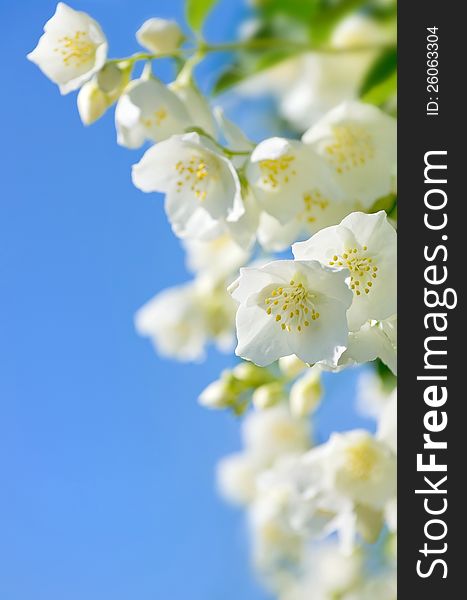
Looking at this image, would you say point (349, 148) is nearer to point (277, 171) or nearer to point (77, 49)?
point (277, 171)

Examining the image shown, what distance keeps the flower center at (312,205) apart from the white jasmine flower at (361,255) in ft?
0.49

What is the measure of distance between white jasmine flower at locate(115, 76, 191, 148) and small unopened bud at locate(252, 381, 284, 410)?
375 mm

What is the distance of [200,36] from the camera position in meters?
1.06

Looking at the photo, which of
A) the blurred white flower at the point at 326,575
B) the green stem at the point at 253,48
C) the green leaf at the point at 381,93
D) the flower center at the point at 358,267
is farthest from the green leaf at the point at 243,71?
the blurred white flower at the point at 326,575

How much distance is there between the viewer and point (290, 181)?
859 millimetres

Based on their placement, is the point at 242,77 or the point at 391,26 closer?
the point at 242,77

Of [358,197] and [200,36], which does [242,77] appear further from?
[358,197]

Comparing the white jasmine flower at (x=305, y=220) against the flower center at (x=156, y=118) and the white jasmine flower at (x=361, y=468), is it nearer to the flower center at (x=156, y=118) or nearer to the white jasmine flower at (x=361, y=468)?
the flower center at (x=156, y=118)

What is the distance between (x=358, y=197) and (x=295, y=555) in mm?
1239

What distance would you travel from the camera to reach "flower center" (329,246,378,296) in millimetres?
725

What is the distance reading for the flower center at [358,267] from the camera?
2.38ft

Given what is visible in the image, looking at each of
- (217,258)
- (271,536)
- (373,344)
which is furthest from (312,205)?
(271,536)

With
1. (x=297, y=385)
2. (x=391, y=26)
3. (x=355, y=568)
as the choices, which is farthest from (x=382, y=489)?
(x=355, y=568)

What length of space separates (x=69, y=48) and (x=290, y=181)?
258 millimetres
